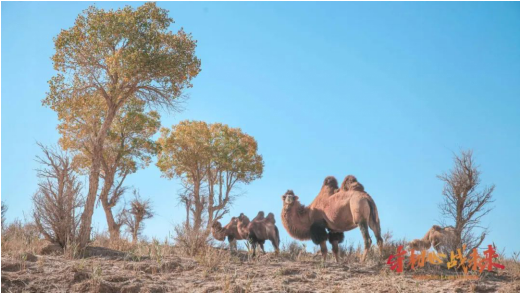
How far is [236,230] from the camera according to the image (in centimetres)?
1928

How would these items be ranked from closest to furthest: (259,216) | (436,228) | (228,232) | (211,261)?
(211,261) < (259,216) < (436,228) < (228,232)

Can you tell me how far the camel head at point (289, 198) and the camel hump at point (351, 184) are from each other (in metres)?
1.24

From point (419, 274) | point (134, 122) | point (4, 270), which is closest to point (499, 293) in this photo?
point (419, 274)

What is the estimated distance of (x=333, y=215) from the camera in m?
13.1

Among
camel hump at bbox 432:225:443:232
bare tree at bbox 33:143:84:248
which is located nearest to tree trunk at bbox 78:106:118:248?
bare tree at bbox 33:143:84:248

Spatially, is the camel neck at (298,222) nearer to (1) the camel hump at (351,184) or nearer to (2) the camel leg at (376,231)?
(1) the camel hump at (351,184)

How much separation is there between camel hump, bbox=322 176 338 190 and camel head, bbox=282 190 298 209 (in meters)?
0.92

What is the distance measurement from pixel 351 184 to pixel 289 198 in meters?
1.57

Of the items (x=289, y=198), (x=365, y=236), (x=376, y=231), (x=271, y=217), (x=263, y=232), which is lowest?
(x=365, y=236)

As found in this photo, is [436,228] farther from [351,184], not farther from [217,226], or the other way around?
[217,226]

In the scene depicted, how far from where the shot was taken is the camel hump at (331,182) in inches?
550

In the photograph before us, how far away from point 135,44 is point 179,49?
4.56ft

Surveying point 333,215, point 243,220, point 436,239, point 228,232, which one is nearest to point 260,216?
point 243,220

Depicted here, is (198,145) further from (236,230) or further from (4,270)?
(4,270)
